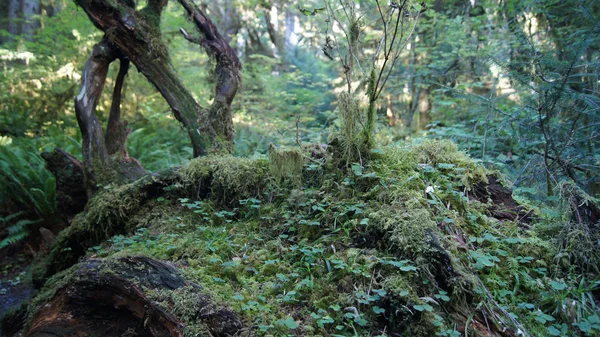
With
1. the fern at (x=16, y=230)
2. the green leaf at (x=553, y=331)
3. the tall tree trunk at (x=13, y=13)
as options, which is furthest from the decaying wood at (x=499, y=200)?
the tall tree trunk at (x=13, y=13)

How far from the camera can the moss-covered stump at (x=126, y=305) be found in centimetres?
229

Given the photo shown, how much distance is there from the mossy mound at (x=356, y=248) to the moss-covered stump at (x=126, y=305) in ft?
0.23

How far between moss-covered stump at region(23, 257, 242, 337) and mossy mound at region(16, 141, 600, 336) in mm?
69

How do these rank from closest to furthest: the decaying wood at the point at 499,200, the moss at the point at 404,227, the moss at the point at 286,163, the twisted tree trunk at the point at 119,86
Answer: the moss at the point at 404,227, the decaying wood at the point at 499,200, the moss at the point at 286,163, the twisted tree trunk at the point at 119,86

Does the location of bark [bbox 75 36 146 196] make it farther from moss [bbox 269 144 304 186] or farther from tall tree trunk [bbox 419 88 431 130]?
tall tree trunk [bbox 419 88 431 130]

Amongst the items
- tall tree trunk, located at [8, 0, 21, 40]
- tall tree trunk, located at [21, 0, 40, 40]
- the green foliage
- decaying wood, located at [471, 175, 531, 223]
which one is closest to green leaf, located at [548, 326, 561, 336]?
decaying wood, located at [471, 175, 531, 223]

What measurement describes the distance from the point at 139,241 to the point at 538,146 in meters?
5.57

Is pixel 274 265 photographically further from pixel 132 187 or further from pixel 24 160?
pixel 24 160

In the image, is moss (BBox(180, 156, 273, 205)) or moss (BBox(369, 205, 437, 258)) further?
moss (BBox(180, 156, 273, 205))

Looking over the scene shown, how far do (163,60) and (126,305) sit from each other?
12.6 ft

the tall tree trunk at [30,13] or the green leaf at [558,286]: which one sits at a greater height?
the tall tree trunk at [30,13]

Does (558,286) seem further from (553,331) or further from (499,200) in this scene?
(499,200)

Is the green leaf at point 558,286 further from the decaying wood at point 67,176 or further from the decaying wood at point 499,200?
the decaying wood at point 67,176

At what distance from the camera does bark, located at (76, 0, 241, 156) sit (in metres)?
5.18
